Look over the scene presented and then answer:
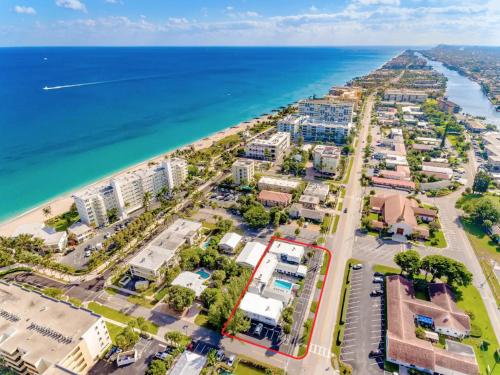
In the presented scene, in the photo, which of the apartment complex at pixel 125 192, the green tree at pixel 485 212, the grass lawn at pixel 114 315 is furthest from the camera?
the apartment complex at pixel 125 192

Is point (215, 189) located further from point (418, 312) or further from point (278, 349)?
point (418, 312)

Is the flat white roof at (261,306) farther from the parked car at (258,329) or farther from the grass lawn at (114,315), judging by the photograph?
the grass lawn at (114,315)

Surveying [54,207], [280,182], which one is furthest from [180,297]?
[54,207]

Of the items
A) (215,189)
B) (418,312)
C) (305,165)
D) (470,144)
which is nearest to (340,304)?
(418,312)

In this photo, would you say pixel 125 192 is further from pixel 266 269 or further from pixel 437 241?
pixel 437 241

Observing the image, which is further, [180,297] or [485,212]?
[485,212]

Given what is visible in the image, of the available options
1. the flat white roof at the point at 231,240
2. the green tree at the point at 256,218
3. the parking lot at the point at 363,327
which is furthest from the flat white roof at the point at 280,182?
the parking lot at the point at 363,327

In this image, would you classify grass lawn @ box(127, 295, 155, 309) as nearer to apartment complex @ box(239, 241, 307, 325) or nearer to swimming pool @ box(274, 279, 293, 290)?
apartment complex @ box(239, 241, 307, 325)
